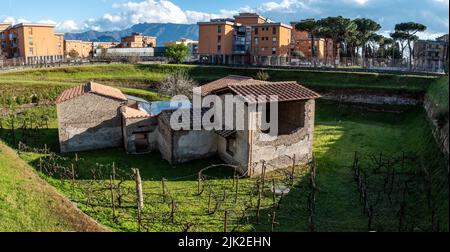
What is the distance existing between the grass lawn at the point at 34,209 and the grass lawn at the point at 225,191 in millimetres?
1067

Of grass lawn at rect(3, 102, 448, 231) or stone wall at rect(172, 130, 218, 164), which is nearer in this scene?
grass lawn at rect(3, 102, 448, 231)

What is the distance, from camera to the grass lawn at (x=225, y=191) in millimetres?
16156

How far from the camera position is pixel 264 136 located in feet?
73.0

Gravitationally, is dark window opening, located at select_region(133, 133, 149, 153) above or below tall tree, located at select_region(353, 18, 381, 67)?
below

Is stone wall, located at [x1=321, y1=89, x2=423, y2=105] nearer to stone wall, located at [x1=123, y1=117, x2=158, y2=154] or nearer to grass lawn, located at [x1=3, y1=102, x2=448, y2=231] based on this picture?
grass lawn, located at [x1=3, y1=102, x2=448, y2=231]

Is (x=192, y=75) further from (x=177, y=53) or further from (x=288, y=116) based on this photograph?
(x=288, y=116)

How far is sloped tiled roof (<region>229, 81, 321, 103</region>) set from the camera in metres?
22.5

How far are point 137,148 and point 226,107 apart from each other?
23.2 feet

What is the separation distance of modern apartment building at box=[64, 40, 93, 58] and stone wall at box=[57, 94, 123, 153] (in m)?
66.4

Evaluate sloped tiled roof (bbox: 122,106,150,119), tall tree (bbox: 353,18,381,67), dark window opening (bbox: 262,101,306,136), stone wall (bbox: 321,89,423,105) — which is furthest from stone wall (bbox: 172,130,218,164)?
tall tree (bbox: 353,18,381,67)

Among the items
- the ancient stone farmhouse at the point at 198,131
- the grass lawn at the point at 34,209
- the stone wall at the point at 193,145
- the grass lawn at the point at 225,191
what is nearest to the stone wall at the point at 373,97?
the grass lawn at the point at 225,191

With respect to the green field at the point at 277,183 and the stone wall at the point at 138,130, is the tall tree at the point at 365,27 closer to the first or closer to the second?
the green field at the point at 277,183

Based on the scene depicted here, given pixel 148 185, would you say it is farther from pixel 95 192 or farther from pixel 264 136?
pixel 264 136
